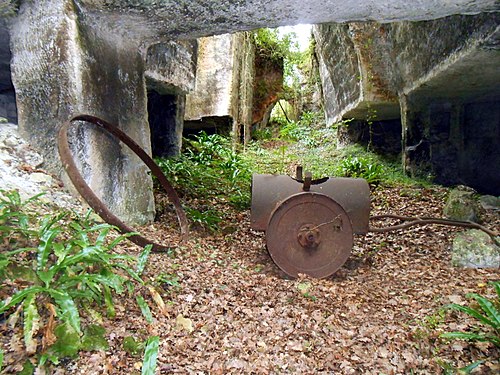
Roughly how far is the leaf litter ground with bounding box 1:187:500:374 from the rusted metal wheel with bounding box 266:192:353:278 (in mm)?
163

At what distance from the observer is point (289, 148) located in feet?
34.7

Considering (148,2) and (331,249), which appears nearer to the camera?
(148,2)

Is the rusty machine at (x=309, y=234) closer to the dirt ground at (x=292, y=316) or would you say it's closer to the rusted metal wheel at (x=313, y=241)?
the rusted metal wheel at (x=313, y=241)

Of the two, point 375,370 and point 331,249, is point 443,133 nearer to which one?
point 331,249

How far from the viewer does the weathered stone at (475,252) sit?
343 cm

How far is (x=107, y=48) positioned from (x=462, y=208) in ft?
13.7

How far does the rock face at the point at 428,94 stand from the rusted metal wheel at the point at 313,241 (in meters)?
2.36

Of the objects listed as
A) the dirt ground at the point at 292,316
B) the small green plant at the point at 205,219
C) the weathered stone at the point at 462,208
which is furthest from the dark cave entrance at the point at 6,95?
the weathered stone at the point at 462,208

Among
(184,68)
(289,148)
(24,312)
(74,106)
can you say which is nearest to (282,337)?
(24,312)

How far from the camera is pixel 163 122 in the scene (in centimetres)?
604

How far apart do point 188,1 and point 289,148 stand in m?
7.62

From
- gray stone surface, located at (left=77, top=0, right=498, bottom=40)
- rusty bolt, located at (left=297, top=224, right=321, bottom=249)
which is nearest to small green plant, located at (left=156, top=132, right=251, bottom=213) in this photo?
rusty bolt, located at (left=297, top=224, right=321, bottom=249)

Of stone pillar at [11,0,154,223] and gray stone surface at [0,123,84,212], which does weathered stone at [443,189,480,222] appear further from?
gray stone surface at [0,123,84,212]

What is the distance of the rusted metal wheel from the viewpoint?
3336mm
